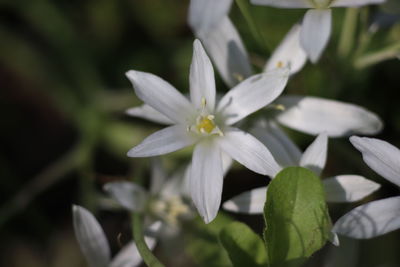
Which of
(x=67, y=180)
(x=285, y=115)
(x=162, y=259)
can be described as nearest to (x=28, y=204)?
(x=67, y=180)

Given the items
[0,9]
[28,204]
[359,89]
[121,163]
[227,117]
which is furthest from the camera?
[0,9]

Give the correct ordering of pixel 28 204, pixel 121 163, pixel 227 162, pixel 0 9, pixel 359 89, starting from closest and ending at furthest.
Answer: pixel 227 162, pixel 359 89, pixel 28 204, pixel 121 163, pixel 0 9

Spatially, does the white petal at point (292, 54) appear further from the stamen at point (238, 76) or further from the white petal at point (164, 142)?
the white petal at point (164, 142)

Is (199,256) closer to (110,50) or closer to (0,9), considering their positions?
(110,50)

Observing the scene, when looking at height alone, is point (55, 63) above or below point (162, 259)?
above

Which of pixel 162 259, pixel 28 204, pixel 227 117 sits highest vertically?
pixel 227 117

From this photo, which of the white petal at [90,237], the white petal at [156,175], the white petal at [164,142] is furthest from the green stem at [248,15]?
the white petal at [90,237]

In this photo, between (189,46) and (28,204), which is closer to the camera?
(28,204)
